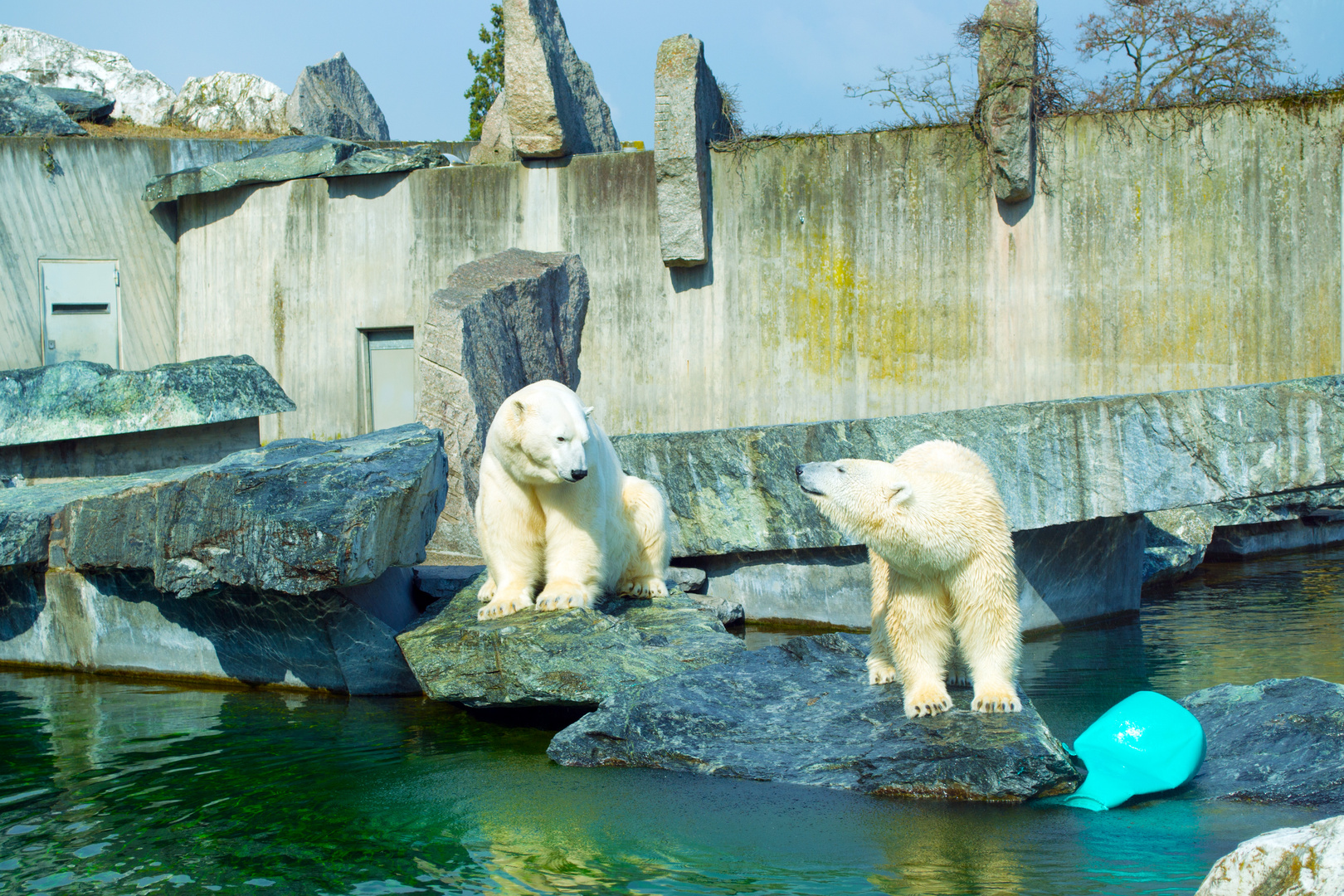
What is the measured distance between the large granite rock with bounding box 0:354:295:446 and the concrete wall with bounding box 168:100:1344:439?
321 centimetres

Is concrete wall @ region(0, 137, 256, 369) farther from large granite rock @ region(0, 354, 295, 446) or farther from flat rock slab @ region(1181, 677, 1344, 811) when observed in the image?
flat rock slab @ region(1181, 677, 1344, 811)

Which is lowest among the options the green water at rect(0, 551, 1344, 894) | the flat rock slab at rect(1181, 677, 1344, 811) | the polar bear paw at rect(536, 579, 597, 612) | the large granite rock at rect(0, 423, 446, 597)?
the green water at rect(0, 551, 1344, 894)

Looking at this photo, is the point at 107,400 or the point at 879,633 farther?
the point at 107,400

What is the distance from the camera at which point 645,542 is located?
5.17 meters

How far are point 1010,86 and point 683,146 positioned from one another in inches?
121

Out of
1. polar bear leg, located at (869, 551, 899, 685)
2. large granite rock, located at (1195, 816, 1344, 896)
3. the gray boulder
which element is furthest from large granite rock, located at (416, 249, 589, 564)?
the gray boulder

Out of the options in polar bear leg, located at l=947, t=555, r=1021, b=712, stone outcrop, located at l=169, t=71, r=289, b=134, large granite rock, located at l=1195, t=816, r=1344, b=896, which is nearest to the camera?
large granite rock, located at l=1195, t=816, r=1344, b=896

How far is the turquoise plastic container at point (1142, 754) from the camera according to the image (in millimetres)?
3248

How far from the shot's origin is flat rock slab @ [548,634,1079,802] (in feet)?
10.6

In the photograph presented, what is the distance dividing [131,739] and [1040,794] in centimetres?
333

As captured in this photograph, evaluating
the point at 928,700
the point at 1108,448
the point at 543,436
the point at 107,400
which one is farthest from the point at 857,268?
the point at 928,700

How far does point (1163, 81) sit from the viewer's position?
10039 mm

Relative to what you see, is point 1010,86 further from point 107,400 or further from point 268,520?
point 107,400

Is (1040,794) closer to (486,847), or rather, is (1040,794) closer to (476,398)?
(486,847)
